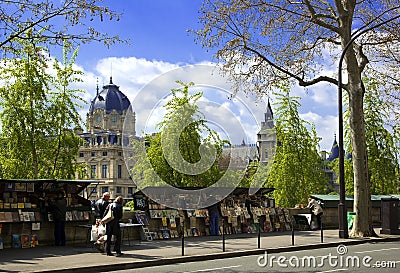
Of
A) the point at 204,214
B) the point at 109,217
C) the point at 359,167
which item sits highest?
the point at 359,167

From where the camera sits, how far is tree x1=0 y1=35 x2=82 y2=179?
1341 inches

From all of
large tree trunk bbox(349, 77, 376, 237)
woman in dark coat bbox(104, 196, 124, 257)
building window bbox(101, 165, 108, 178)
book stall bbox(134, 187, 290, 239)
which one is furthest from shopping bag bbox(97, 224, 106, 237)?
building window bbox(101, 165, 108, 178)

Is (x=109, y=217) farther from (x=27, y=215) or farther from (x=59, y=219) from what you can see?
(x=27, y=215)

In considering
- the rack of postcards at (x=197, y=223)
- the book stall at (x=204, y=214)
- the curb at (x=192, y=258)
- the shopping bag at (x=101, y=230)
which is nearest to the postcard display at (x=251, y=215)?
the book stall at (x=204, y=214)

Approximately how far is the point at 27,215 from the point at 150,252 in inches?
180

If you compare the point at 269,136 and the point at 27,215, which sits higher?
the point at 269,136

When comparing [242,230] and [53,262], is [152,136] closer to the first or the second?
[242,230]

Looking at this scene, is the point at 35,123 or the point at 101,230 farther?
the point at 35,123

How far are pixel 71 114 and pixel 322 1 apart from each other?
16566mm

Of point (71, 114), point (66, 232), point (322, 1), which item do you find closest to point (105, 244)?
point (66, 232)

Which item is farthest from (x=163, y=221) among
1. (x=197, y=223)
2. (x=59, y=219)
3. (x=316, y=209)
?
(x=316, y=209)

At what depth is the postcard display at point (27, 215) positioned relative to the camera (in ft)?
65.7

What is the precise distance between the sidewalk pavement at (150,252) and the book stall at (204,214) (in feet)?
3.04

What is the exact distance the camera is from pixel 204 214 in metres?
25.7
